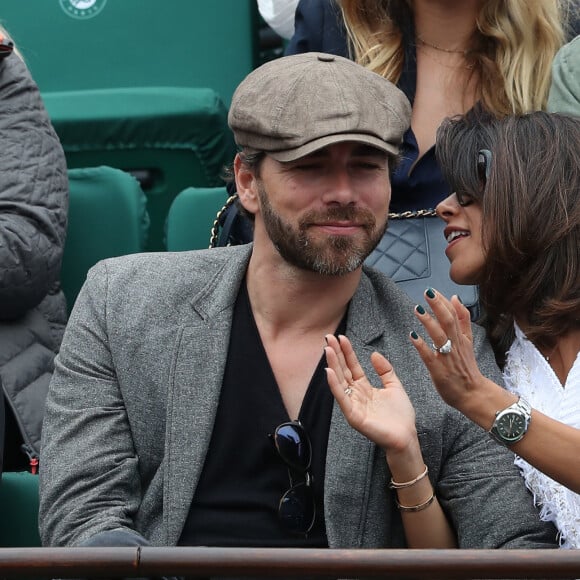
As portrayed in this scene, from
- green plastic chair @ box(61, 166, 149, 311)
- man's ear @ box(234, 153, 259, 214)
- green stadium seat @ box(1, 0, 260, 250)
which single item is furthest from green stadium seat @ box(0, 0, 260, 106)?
man's ear @ box(234, 153, 259, 214)

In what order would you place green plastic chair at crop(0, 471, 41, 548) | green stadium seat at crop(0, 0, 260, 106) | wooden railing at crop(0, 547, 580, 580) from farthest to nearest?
1. green stadium seat at crop(0, 0, 260, 106)
2. green plastic chair at crop(0, 471, 41, 548)
3. wooden railing at crop(0, 547, 580, 580)

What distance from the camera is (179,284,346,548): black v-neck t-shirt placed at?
83.9 inches

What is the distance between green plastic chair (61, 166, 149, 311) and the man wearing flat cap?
0.75 m

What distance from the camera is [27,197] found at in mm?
2723

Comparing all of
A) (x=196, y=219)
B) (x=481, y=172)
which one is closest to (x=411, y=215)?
(x=481, y=172)

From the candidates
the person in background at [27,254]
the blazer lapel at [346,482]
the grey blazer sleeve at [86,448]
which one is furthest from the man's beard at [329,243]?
the person in background at [27,254]

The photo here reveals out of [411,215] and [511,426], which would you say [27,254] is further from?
[511,426]

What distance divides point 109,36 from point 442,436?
2.06 m

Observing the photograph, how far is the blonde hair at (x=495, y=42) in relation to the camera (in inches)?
109

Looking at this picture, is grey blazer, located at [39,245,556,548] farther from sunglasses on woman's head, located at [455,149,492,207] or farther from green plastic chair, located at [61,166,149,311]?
green plastic chair, located at [61,166,149,311]

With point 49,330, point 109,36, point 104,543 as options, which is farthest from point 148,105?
point 104,543

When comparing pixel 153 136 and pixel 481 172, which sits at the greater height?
pixel 481 172

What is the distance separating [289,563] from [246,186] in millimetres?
1027

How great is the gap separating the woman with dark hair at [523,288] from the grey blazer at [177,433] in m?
0.08
